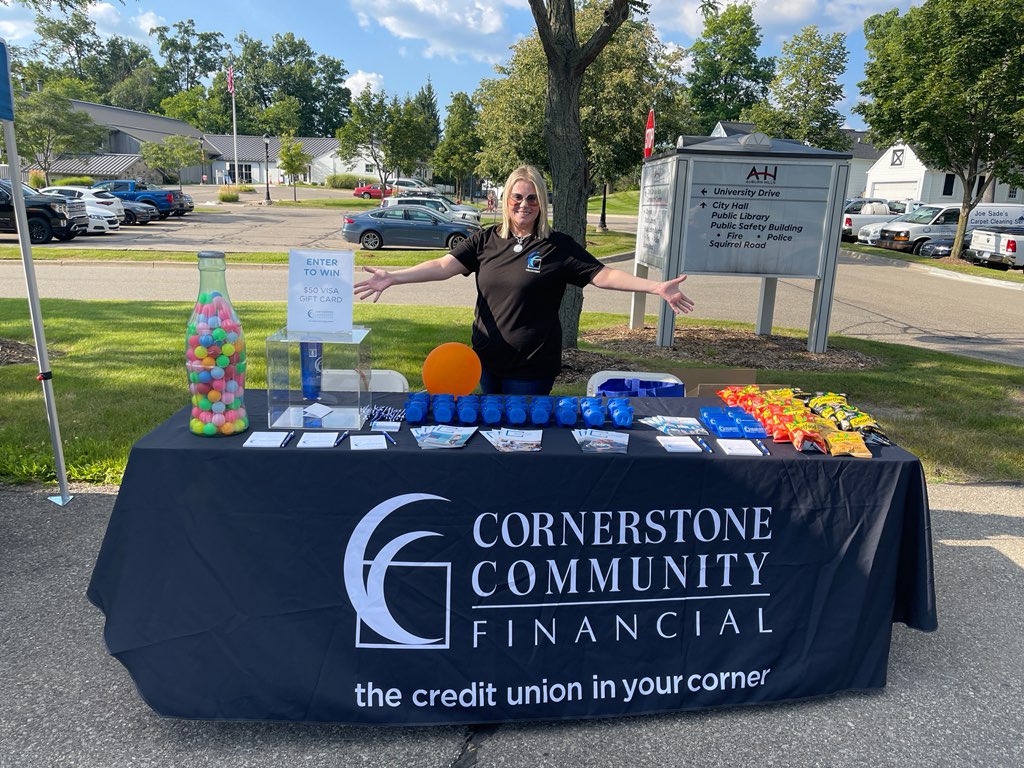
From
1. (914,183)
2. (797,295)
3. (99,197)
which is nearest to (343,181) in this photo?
(99,197)

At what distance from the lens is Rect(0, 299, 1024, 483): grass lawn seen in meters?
5.52

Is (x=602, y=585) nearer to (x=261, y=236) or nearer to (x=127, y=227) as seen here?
(x=261, y=236)

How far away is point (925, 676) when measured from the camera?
10.2 feet

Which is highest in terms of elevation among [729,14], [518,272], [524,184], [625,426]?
[729,14]

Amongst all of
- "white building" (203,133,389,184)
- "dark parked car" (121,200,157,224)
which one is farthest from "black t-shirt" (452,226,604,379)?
"white building" (203,133,389,184)

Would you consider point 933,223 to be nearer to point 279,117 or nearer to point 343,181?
point 343,181

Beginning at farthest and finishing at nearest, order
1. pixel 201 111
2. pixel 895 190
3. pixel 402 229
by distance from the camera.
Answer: pixel 201 111 < pixel 895 190 < pixel 402 229

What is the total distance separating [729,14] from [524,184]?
85216 mm

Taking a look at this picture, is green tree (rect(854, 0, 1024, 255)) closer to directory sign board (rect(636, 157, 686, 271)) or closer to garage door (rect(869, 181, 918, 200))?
directory sign board (rect(636, 157, 686, 271))

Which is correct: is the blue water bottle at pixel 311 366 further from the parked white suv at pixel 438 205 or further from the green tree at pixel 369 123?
the green tree at pixel 369 123

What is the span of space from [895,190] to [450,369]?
53.4 meters

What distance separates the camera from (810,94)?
30.3m

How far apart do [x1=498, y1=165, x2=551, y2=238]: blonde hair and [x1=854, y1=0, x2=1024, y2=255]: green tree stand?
801 inches

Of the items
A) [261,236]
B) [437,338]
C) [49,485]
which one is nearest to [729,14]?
[261,236]
